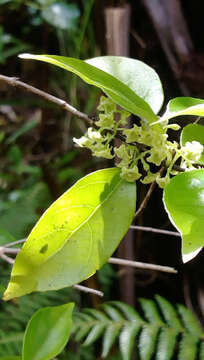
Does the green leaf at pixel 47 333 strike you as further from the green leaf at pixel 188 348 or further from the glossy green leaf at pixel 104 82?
the green leaf at pixel 188 348

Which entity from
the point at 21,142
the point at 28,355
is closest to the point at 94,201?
the point at 28,355

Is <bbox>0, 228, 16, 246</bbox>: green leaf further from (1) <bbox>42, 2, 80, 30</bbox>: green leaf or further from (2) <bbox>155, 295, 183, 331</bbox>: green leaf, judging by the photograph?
(1) <bbox>42, 2, 80, 30</bbox>: green leaf

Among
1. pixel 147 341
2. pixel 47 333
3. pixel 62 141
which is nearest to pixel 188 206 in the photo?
pixel 47 333

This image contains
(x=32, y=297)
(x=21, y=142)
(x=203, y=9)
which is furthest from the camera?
(x=21, y=142)

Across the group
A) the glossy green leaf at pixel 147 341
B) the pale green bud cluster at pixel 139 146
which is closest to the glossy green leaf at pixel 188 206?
the pale green bud cluster at pixel 139 146

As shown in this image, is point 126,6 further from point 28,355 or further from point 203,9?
point 28,355
